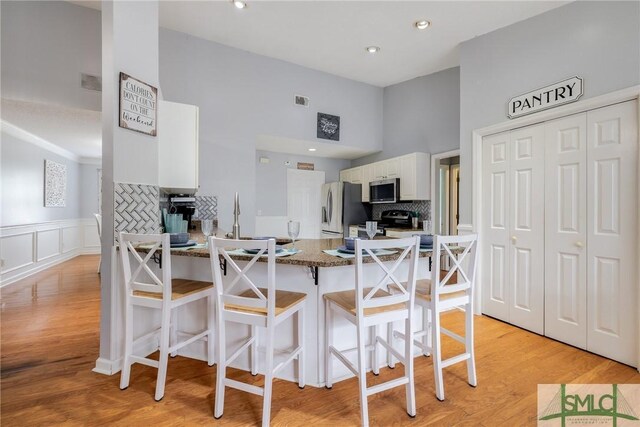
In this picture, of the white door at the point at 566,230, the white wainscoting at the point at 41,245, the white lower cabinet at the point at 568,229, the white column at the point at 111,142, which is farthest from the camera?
the white wainscoting at the point at 41,245

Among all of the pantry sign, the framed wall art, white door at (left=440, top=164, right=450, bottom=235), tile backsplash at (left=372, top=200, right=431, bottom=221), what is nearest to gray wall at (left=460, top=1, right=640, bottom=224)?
the pantry sign

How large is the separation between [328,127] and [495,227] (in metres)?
2.81

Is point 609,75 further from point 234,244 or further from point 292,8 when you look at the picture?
point 234,244

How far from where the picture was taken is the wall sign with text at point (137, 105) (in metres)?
2.21

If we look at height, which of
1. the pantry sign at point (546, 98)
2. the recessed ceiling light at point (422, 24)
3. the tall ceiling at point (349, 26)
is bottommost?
the pantry sign at point (546, 98)

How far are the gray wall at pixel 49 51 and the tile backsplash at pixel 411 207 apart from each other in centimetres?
437

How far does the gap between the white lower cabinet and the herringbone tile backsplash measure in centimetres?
322

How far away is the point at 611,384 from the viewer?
199cm

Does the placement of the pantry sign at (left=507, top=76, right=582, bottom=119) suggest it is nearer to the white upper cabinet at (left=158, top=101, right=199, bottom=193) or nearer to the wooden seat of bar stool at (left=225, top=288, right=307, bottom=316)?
the wooden seat of bar stool at (left=225, top=288, right=307, bottom=316)

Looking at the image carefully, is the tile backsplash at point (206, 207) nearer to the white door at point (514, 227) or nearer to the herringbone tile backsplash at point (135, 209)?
the herringbone tile backsplash at point (135, 209)

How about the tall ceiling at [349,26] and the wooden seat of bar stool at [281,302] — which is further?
the tall ceiling at [349,26]

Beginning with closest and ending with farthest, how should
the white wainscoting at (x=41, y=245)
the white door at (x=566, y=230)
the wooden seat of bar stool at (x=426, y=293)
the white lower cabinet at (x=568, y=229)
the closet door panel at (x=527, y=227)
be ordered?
1. the wooden seat of bar stool at (x=426, y=293)
2. the white lower cabinet at (x=568, y=229)
3. the white door at (x=566, y=230)
4. the closet door panel at (x=527, y=227)
5. the white wainscoting at (x=41, y=245)

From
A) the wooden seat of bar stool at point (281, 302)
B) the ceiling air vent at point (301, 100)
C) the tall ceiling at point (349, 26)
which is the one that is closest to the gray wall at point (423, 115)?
the tall ceiling at point (349, 26)

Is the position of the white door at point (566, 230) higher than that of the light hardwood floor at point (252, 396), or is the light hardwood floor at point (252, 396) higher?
the white door at point (566, 230)
